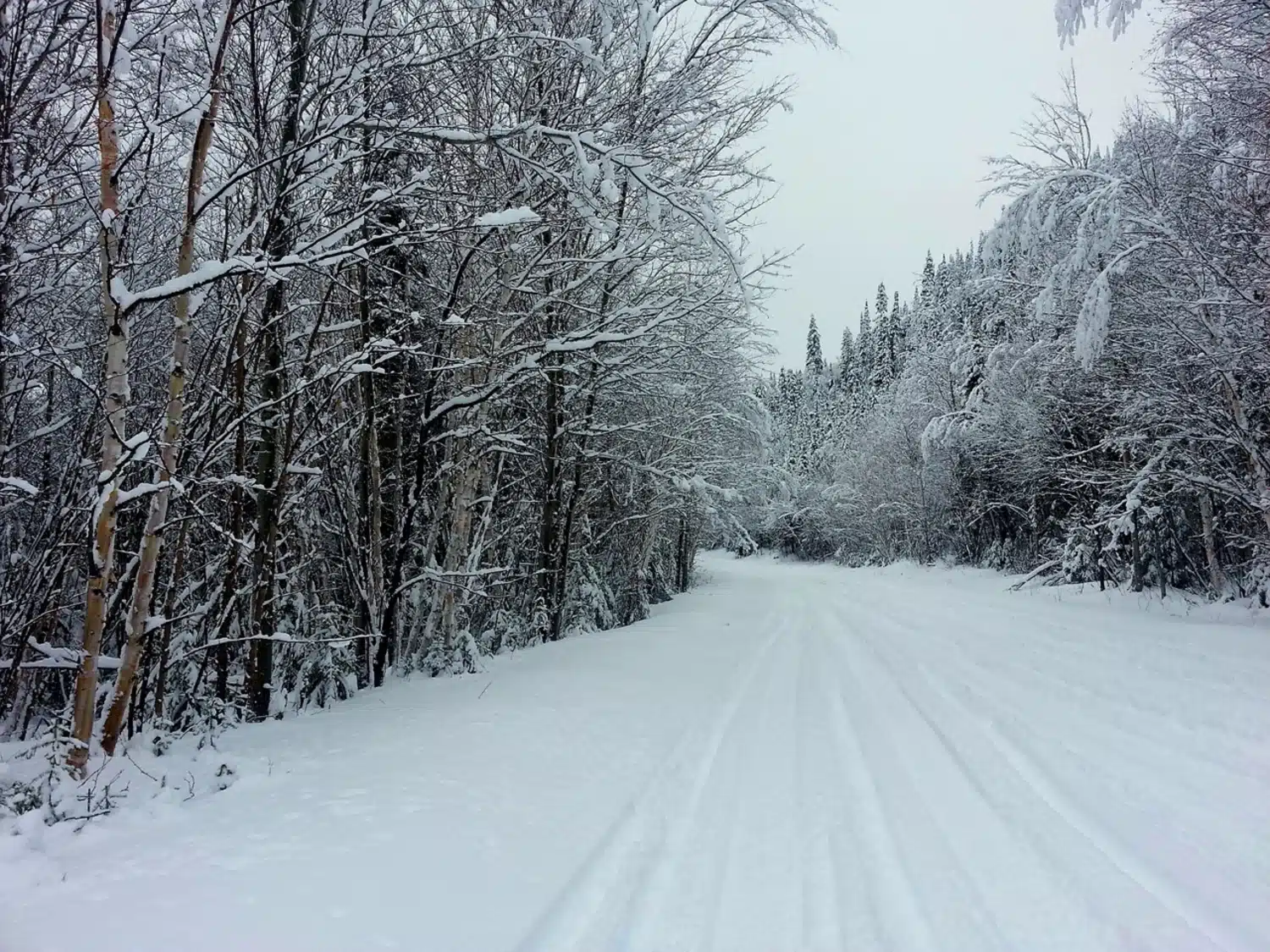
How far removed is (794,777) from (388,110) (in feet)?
18.1

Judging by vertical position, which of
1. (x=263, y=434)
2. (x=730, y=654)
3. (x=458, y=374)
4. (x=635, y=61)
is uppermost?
(x=635, y=61)

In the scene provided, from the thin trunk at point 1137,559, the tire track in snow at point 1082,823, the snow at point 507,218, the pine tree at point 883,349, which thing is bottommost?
the tire track in snow at point 1082,823

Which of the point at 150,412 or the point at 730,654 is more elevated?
the point at 150,412

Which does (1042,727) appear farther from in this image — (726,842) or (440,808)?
(440,808)

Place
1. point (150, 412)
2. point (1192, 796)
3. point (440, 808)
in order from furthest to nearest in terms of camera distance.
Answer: point (150, 412) < point (1192, 796) < point (440, 808)

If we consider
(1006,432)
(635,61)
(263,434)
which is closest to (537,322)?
(635,61)

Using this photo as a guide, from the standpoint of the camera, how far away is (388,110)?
5.15m

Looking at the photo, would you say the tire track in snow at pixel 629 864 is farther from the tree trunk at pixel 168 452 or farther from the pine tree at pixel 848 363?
the pine tree at pixel 848 363

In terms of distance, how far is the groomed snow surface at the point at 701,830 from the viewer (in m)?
2.40

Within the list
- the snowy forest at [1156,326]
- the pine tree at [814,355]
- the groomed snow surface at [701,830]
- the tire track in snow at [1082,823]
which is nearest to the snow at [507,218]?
the groomed snow surface at [701,830]

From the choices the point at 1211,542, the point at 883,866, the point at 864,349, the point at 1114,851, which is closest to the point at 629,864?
the point at 883,866

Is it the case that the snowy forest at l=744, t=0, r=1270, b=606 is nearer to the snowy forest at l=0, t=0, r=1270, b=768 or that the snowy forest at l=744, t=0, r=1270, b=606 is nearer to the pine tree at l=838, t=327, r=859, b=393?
the snowy forest at l=0, t=0, r=1270, b=768

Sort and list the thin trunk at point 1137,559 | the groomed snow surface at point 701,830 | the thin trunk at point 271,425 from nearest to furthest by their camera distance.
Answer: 1. the groomed snow surface at point 701,830
2. the thin trunk at point 271,425
3. the thin trunk at point 1137,559

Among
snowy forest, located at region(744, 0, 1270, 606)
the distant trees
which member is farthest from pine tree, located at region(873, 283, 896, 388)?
the distant trees
